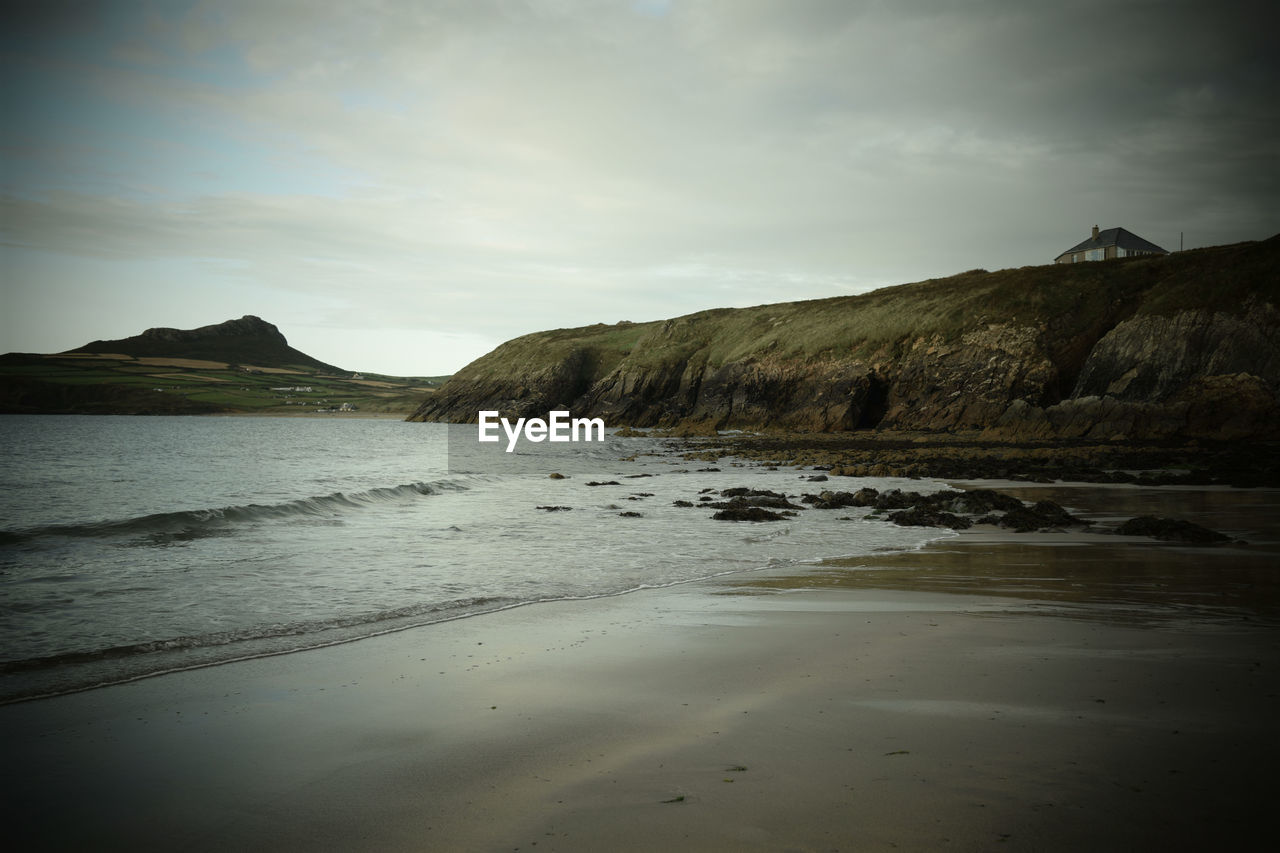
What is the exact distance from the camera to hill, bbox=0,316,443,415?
11651 cm

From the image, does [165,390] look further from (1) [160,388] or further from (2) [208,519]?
(2) [208,519]

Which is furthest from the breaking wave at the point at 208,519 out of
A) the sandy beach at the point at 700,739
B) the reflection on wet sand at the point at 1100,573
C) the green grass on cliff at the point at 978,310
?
the green grass on cliff at the point at 978,310

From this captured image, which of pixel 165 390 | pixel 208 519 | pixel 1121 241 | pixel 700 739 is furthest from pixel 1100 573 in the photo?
pixel 165 390

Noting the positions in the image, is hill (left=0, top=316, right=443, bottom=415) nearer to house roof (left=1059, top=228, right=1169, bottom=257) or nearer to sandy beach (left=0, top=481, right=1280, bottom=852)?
house roof (left=1059, top=228, right=1169, bottom=257)

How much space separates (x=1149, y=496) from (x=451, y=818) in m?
21.2

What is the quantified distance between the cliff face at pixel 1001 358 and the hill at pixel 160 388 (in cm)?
7973

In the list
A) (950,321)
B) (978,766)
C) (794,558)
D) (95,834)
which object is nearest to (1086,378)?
(950,321)

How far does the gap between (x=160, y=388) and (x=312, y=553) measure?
5440 inches

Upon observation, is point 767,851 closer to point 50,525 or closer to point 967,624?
point 967,624

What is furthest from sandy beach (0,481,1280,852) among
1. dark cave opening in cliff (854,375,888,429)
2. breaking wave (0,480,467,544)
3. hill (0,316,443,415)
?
hill (0,316,443,415)

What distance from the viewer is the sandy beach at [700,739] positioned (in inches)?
130

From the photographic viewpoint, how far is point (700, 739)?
437 centimetres

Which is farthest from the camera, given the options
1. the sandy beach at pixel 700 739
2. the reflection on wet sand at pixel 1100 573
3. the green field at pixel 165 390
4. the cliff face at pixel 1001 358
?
the green field at pixel 165 390

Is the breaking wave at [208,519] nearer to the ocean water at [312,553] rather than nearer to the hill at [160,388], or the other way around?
the ocean water at [312,553]
